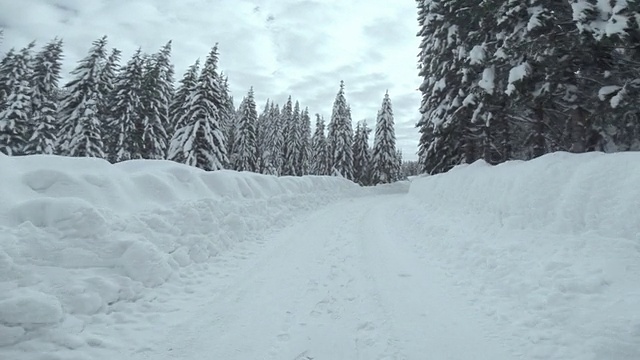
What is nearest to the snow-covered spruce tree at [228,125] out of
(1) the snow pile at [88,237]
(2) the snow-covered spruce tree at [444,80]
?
(2) the snow-covered spruce tree at [444,80]

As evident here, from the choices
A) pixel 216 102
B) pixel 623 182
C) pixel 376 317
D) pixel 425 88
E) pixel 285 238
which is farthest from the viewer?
pixel 216 102

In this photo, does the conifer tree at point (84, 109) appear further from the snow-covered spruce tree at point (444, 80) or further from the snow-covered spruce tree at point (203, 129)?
the snow-covered spruce tree at point (444, 80)

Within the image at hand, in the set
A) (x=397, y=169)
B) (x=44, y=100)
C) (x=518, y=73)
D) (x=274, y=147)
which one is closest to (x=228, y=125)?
(x=274, y=147)

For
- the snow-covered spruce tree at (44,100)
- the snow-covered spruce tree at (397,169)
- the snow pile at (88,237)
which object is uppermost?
the snow-covered spruce tree at (44,100)

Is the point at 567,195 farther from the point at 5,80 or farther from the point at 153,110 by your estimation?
the point at 5,80

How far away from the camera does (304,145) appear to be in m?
62.4

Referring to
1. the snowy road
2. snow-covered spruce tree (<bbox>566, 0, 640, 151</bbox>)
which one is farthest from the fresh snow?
the snowy road

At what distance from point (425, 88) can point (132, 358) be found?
2281 cm

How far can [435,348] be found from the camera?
365cm

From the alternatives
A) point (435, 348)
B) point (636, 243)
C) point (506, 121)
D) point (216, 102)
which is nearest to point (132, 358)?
point (435, 348)

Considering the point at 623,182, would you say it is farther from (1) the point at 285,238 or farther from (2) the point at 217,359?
(1) the point at 285,238

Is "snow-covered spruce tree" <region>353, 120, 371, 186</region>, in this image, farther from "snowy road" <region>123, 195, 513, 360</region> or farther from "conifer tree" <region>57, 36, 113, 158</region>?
"snowy road" <region>123, 195, 513, 360</region>

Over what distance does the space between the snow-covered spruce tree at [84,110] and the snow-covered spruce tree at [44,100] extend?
1321 mm

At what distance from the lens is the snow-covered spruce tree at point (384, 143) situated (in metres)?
45.0
